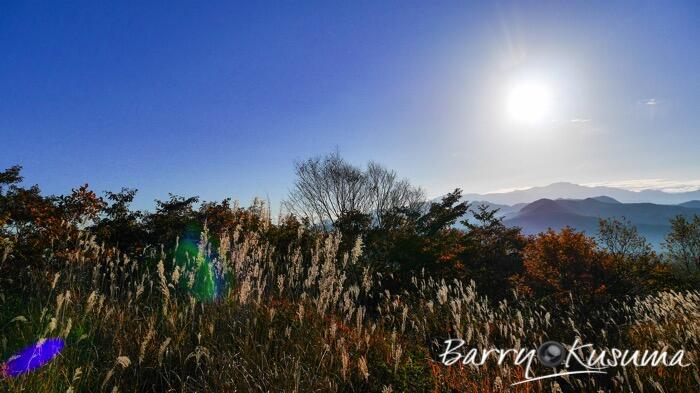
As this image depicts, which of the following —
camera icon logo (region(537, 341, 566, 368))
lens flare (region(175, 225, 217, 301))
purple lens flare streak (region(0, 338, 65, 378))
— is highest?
lens flare (region(175, 225, 217, 301))

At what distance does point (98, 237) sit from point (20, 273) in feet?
7.54

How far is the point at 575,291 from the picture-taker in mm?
8289

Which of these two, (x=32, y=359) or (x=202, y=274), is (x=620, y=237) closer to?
(x=202, y=274)

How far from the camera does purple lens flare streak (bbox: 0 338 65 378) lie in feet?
7.80

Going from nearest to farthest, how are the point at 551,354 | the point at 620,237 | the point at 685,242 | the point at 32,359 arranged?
the point at 32,359, the point at 551,354, the point at 685,242, the point at 620,237

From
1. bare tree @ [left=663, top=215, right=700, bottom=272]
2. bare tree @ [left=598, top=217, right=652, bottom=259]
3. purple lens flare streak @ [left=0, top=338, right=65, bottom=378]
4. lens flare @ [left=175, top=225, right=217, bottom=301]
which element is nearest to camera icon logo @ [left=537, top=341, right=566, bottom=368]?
lens flare @ [left=175, top=225, right=217, bottom=301]

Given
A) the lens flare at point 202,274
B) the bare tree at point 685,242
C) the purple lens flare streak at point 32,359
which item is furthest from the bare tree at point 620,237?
the purple lens flare streak at point 32,359

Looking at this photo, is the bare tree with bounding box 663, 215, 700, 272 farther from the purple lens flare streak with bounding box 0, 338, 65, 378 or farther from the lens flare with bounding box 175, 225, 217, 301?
the purple lens flare streak with bounding box 0, 338, 65, 378

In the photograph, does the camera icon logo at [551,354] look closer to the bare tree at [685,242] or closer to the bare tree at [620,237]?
the bare tree at [685,242]

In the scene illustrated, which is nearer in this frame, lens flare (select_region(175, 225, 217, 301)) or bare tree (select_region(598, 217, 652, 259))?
lens flare (select_region(175, 225, 217, 301))

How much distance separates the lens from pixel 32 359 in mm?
2684

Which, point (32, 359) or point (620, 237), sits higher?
point (620, 237)

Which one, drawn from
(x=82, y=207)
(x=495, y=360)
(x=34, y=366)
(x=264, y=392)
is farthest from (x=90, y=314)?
(x=495, y=360)

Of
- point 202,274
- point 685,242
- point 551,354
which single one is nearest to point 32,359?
point 202,274
